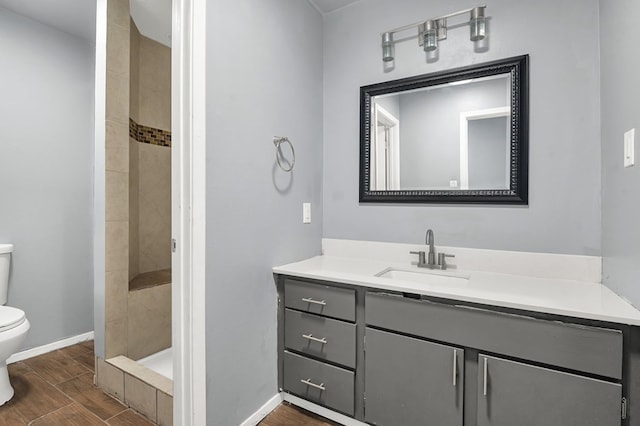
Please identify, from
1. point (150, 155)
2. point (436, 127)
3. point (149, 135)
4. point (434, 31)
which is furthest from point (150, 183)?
point (434, 31)

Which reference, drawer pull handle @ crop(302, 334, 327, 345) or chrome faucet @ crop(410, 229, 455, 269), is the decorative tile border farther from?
chrome faucet @ crop(410, 229, 455, 269)

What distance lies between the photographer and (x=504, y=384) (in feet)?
3.81

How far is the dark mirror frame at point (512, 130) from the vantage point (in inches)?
61.7

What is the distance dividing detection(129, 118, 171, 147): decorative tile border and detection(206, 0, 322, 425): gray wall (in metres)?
1.27

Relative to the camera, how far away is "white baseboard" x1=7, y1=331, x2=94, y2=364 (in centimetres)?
217

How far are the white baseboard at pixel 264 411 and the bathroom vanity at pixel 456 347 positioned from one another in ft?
0.22

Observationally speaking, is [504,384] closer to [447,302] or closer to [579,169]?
[447,302]

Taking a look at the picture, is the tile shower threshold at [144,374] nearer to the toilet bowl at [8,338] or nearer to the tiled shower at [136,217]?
the tiled shower at [136,217]

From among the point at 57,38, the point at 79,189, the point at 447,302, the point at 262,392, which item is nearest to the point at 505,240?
the point at 447,302

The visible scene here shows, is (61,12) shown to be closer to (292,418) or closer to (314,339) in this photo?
(314,339)

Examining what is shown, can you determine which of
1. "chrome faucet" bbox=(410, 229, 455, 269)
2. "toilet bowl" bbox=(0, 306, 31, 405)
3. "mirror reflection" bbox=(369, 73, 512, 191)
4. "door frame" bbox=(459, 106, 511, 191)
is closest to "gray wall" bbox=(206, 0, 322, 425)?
"mirror reflection" bbox=(369, 73, 512, 191)

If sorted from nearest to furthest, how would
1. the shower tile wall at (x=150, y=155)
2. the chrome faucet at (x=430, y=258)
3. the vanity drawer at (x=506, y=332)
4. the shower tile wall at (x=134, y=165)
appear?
the vanity drawer at (x=506, y=332), the chrome faucet at (x=430, y=258), the shower tile wall at (x=134, y=165), the shower tile wall at (x=150, y=155)

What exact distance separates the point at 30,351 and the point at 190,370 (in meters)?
1.88

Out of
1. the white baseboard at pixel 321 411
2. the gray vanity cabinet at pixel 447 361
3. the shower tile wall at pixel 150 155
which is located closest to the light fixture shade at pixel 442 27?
the gray vanity cabinet at pixel 447 361
